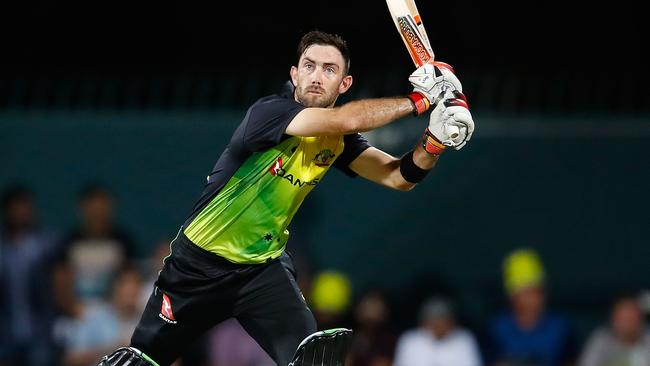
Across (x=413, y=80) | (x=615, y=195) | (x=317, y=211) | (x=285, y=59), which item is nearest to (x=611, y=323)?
(x=615, y=195)

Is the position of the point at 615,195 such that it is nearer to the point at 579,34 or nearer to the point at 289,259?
the point at 579,34

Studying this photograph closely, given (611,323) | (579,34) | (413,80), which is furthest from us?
(579,34)

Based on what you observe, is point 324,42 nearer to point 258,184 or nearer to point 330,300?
point 258,184

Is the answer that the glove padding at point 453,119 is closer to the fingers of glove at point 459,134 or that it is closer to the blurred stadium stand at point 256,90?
the fingers of glove at point 459,134

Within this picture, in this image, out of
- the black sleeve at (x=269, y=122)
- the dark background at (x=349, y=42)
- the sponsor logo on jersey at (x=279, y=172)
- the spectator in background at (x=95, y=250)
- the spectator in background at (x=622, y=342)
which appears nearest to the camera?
the black sleeve at (x=269, y=122)

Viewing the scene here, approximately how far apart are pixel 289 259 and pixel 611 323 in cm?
410

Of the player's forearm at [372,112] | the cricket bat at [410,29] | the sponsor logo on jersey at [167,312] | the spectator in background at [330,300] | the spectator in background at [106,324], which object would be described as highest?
the cricket bat at [410,29]

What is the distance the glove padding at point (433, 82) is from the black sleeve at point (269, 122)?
541 millimetres

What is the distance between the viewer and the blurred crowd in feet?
32.7

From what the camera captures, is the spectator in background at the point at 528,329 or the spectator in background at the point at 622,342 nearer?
the spectator in background at the point at 622,342

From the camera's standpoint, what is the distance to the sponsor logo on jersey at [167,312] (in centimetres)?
658

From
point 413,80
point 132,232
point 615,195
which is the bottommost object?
point 132,232

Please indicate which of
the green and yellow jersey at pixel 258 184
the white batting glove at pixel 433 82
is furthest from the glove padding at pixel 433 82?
the green and yellow jersey at pixel 258 184

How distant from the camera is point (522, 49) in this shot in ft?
38.5
